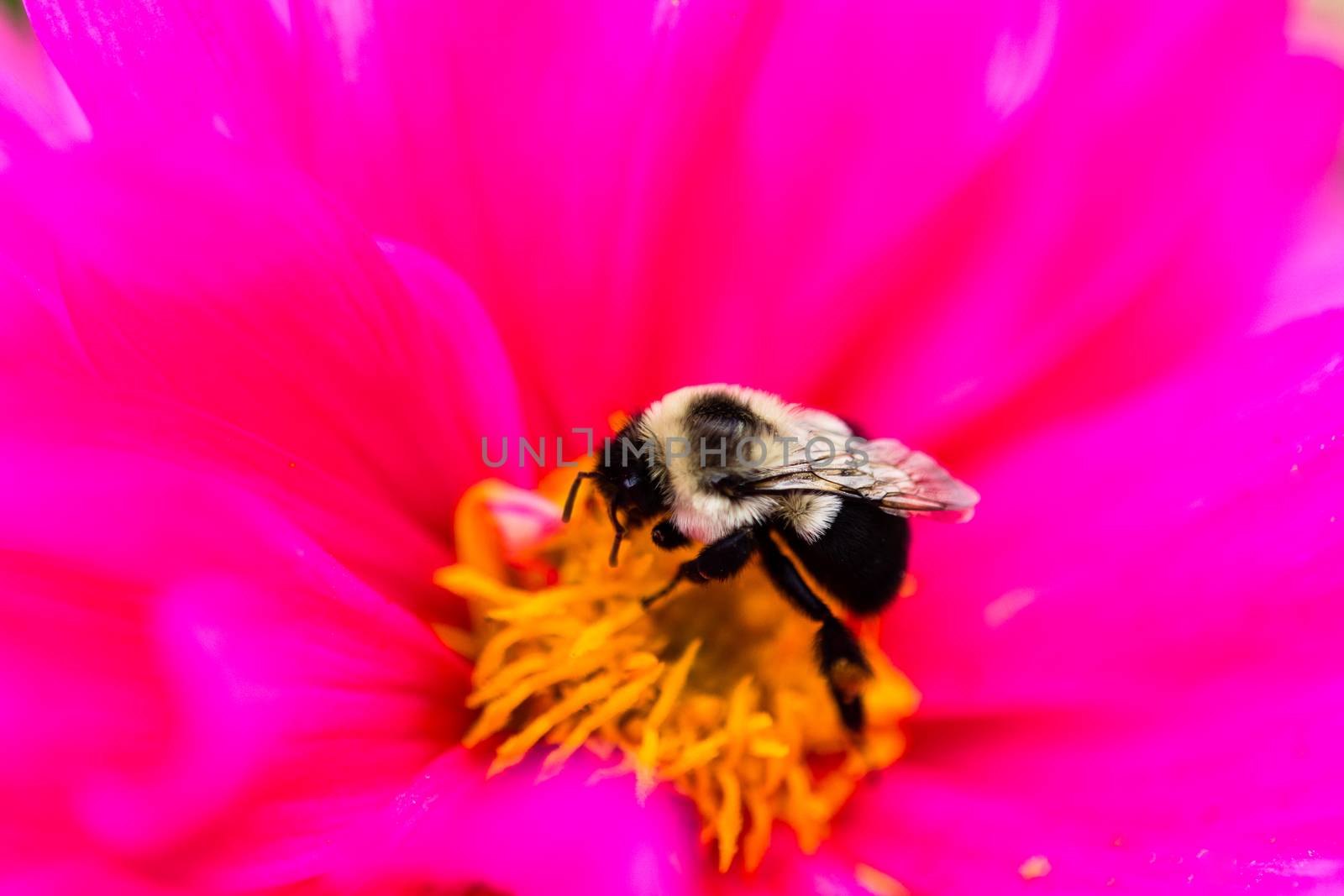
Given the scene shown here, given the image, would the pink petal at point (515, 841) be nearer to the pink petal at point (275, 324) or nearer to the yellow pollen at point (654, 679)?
the yellow pollen at point (654, 679)

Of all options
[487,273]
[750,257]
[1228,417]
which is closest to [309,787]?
[487,273]

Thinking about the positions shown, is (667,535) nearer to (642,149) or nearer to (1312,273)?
(642,149)

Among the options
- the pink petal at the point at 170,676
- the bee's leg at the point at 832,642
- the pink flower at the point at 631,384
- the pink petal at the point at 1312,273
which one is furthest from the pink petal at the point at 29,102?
the pink petal at the point at 1312,273

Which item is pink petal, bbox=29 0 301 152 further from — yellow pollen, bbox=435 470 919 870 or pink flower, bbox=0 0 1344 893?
yellow pollen, bbox=435 470 919 870

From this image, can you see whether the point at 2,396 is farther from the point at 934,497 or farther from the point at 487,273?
the point at 934,497

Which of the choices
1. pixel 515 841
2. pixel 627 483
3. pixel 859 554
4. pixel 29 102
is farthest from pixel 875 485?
pixel 29 102

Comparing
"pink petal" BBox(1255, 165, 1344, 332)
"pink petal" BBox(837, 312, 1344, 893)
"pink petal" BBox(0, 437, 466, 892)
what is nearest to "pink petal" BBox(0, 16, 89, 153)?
"pink petal" BBox(0, 437, 466, 892)
